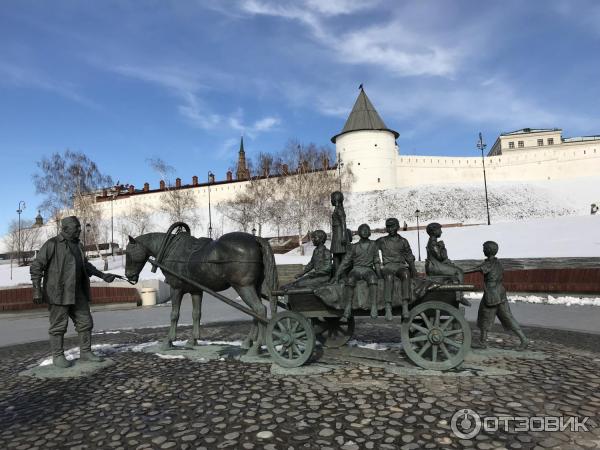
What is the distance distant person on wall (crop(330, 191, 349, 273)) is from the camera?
6320 millimetres

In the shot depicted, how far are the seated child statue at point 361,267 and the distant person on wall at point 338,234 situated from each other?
0.25 metres

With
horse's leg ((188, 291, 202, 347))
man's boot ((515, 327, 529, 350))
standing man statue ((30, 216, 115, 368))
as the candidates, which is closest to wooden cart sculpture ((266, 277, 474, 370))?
man's boot ((515, 327, 529, 350))

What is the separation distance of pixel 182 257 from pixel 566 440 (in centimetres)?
559

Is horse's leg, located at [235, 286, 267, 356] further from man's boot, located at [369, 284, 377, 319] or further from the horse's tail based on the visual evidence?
man's boot, located at [369, 284, 377, 319]

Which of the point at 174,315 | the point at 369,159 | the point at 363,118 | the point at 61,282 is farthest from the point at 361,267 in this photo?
the point at 363,118

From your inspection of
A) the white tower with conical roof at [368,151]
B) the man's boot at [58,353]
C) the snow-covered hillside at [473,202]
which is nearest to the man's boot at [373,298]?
the man's boot at [58,353]

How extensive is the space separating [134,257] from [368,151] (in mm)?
63283

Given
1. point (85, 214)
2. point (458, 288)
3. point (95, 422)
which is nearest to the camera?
point (95, 422)

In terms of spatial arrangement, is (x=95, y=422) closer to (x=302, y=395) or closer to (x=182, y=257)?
(x=302, y=395)

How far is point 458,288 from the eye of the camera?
5.37m

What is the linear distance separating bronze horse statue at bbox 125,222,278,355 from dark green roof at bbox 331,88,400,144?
6342 cm

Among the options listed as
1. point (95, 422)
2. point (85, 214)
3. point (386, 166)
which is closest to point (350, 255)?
point (95, 422)

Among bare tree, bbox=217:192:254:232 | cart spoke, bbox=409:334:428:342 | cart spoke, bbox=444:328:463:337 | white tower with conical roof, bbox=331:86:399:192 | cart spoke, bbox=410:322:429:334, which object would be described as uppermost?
white tower with conical roof, bbox=331:86:399:192

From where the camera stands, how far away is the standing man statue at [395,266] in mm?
5473
